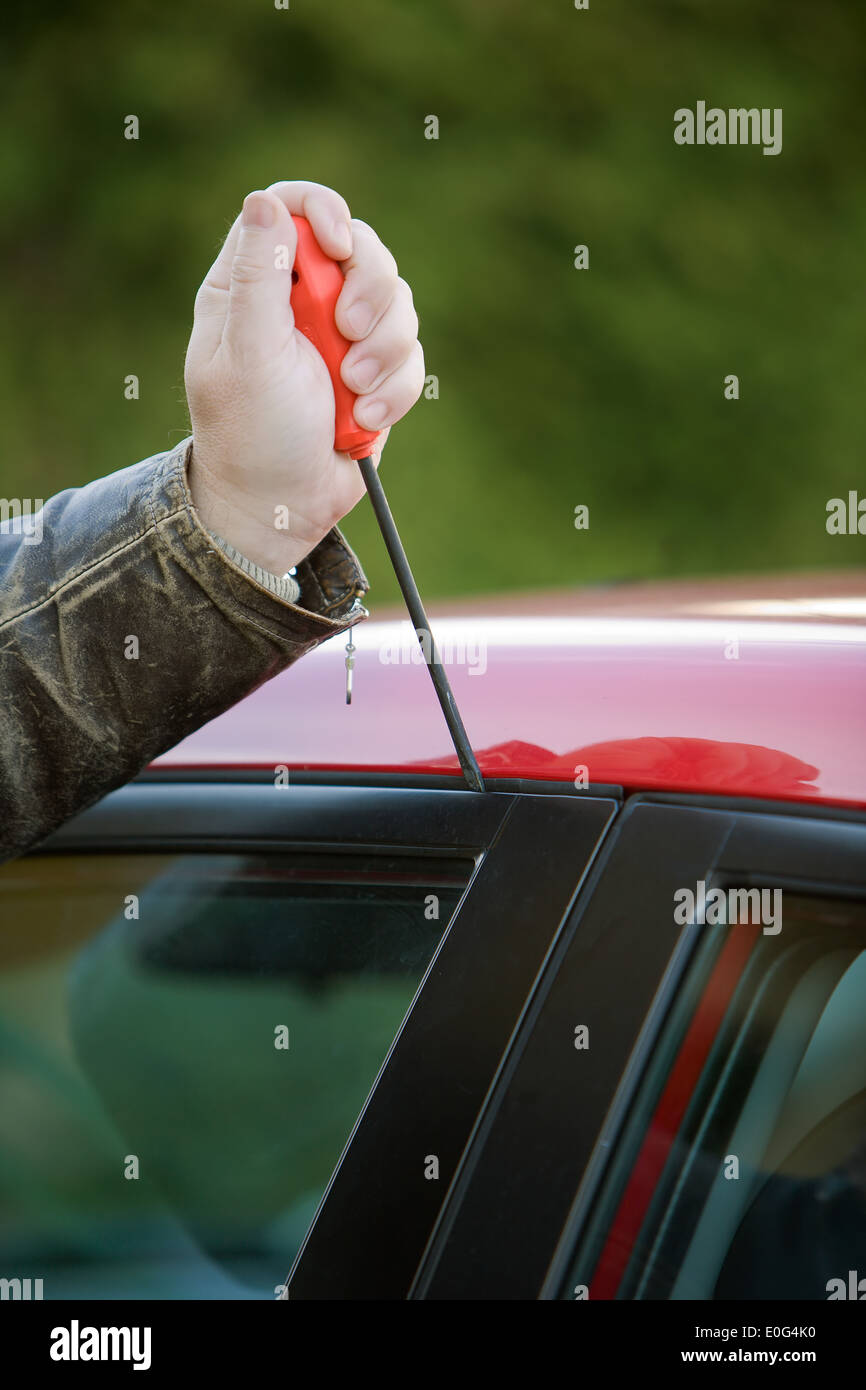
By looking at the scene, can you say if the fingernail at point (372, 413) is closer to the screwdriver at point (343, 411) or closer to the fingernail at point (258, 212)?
the screwdriver at point (343, 411)

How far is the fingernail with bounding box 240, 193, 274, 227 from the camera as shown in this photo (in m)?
1.01

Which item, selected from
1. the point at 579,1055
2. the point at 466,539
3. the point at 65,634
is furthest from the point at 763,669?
the point at 466,539

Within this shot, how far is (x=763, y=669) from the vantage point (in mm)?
1119

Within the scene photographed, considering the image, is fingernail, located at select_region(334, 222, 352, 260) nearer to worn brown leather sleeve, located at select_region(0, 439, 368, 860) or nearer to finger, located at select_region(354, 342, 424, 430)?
finger, located at select_region(354, 342, 424, 430)

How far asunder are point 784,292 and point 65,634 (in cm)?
597

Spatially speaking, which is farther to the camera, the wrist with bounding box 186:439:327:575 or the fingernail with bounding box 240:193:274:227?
the wrist with bounding box 186:439:327:575

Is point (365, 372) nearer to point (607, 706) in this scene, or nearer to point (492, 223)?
point (607, 706)

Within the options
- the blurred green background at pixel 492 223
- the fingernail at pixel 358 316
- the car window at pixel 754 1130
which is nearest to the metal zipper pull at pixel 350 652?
the fingernail at pixel 358 316

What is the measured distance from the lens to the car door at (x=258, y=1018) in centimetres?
100

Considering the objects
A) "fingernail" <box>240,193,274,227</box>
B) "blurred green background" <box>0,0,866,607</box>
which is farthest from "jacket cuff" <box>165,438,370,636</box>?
"blurred green background" <box>0,0,866,607</box>

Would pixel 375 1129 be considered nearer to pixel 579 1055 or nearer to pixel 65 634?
pixel 579 1055

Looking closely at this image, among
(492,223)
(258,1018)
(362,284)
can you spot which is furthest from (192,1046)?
(492,223)

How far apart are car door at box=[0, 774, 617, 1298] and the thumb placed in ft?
1.29

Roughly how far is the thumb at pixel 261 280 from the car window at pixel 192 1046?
1.44 ft
